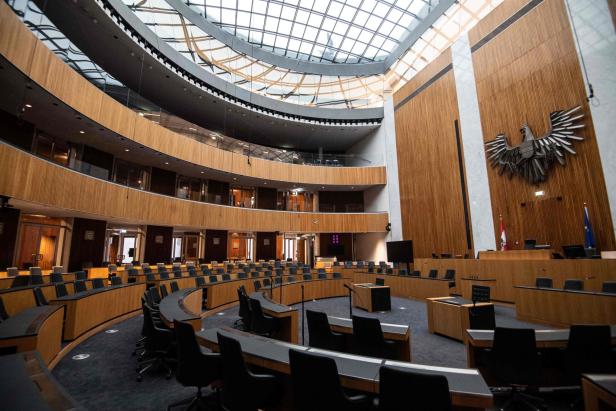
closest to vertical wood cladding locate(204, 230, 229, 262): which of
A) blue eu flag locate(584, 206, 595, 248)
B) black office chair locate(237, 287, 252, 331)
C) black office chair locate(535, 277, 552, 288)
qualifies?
black office chair locate(237, 287, 252, 331)

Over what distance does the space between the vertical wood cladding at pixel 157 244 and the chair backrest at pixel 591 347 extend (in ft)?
51.1

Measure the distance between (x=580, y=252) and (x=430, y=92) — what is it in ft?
31.7

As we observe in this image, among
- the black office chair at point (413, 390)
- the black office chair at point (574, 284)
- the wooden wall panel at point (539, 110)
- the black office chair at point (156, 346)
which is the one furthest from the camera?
the wooden wall panel at point (539, 110)

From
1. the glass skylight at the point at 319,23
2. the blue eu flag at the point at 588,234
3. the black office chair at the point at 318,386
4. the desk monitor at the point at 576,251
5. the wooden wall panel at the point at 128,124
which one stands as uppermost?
the glass skylight at the point at 319,23

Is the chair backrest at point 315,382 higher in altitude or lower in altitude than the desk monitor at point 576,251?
lower

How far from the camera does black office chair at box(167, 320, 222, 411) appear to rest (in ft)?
8.85

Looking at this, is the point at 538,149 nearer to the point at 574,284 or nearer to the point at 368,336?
the point at 574,284

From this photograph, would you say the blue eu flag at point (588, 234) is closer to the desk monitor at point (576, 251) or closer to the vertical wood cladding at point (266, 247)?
the desk monitor at point (576, 251)

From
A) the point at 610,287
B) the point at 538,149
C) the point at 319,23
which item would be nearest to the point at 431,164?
the point at 538,149

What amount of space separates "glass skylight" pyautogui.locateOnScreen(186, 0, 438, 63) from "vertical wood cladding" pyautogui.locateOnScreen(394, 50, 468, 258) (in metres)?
3.48

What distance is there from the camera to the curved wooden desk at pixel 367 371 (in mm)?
1723

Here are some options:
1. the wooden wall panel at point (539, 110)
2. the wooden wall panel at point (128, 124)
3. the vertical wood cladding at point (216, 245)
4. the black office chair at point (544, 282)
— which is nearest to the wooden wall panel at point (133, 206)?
the vertical wood cladding at point (216, 245)

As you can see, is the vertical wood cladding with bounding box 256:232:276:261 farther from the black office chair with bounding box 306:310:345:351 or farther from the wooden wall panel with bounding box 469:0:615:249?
the black office chair with bounding box 306:310:345:351

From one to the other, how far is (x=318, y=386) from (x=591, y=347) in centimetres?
289
